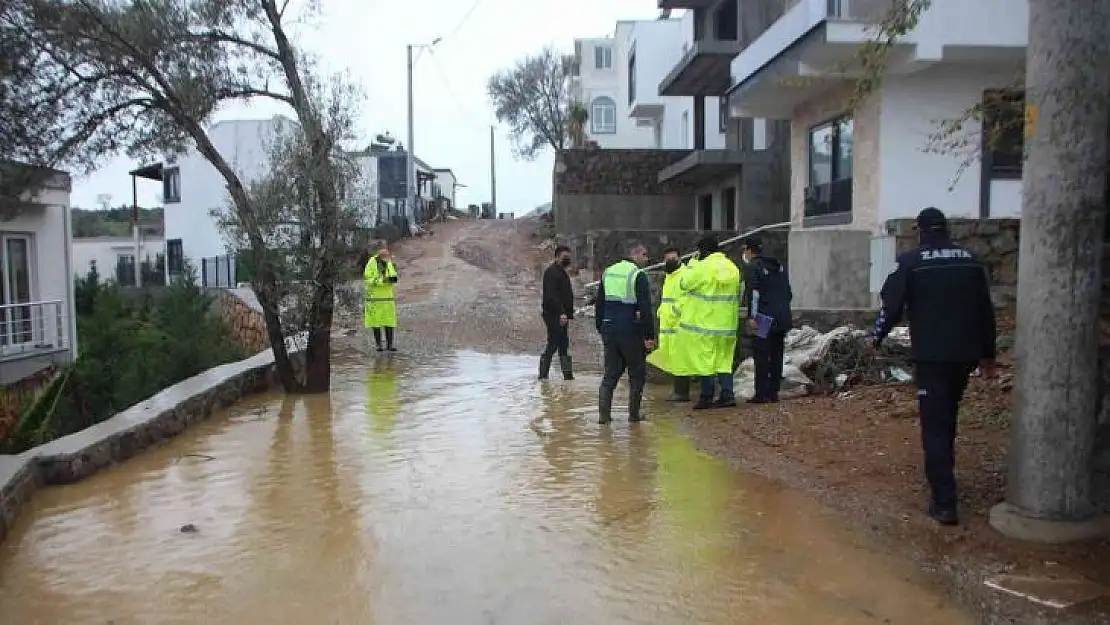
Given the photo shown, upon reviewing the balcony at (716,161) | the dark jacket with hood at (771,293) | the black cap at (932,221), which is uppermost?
the balcony at (716,161)

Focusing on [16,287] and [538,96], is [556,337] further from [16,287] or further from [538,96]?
[538,96]

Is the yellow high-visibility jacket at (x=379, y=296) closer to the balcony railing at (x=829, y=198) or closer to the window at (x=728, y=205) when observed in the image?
the balcony railing at (x=829, y=198)

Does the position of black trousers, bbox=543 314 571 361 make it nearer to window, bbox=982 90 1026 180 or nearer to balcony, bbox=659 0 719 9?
window, bbox=982 90 1026 180

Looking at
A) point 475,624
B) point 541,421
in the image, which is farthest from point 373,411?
point 475,624

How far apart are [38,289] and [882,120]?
15.4 meters

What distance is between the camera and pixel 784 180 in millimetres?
22516

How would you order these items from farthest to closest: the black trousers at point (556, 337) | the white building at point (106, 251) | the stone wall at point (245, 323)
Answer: the white building at point (106, 251)
the stone wall at point (245, 323)
the black trousers at point (556, 337)

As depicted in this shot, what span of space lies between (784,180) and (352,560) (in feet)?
64.4

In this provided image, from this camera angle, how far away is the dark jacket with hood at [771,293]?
8578 millimetres

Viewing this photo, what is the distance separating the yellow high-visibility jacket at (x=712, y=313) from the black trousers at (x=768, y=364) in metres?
0.25

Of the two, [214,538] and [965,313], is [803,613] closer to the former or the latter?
[965,313]

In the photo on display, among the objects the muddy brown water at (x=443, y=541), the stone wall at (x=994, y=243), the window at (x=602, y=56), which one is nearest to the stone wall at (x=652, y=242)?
the stone wall at (x=994, y=243)

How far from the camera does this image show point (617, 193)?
2873 centimetres

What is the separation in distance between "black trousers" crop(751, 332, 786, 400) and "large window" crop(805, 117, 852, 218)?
291 inches
